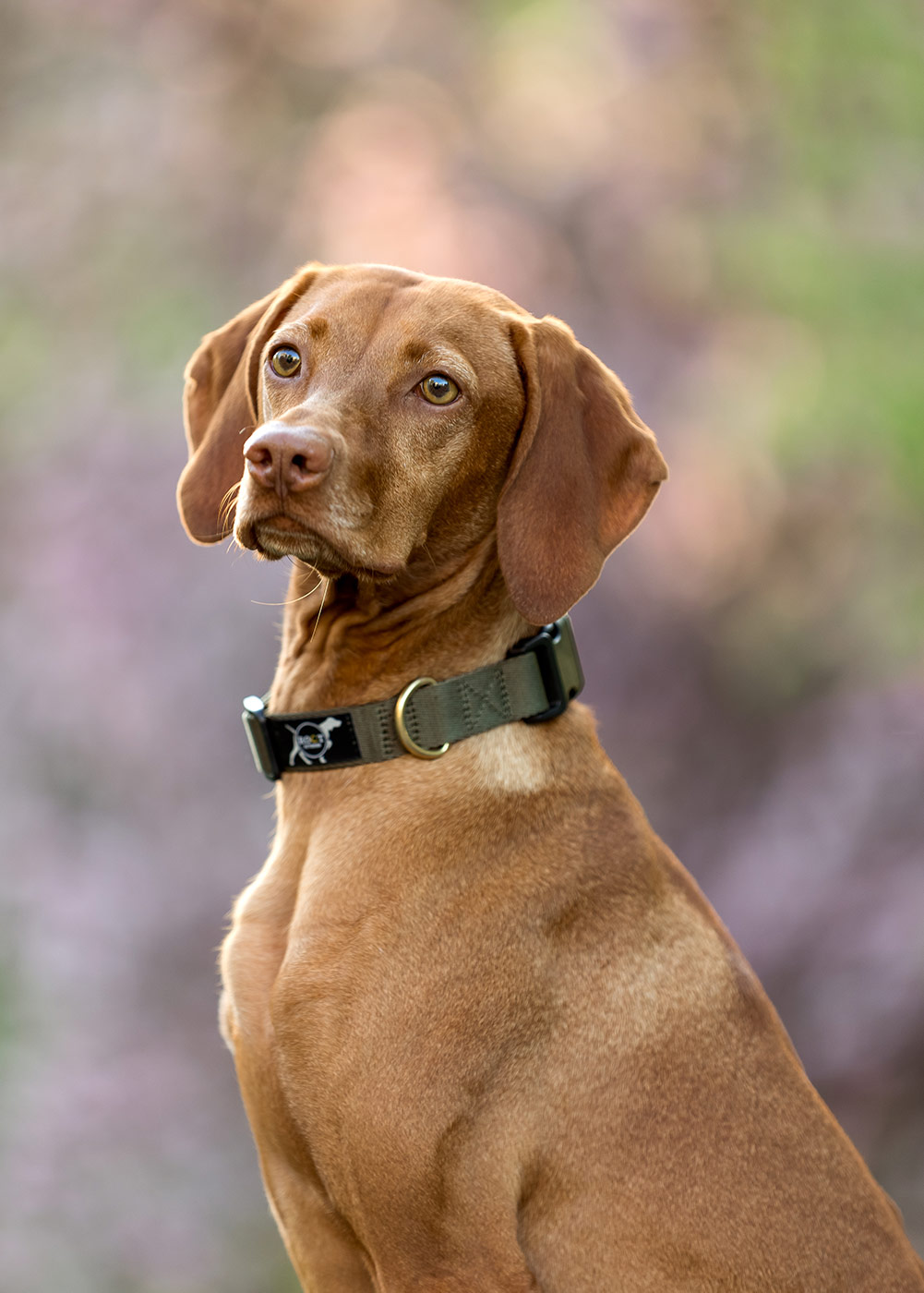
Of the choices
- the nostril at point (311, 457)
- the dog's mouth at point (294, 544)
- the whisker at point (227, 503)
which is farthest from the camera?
the whisker at point (227, 503)

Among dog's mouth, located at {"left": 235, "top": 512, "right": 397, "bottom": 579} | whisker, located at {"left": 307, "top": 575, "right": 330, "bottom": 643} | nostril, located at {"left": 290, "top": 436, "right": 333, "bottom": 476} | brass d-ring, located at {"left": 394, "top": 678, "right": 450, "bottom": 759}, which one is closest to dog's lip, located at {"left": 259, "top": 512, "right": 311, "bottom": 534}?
dog's mouth, located at {"left": 235, "top": 512, "right": 397, "bottom": 579}

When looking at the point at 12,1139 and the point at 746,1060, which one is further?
the point at 12,1139

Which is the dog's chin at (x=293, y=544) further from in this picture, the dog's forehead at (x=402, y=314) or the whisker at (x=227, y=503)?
the dog's forehead at (x=402, y=314)

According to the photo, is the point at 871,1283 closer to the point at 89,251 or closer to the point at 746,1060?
the point at 746,1060

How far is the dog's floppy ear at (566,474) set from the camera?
329 cm

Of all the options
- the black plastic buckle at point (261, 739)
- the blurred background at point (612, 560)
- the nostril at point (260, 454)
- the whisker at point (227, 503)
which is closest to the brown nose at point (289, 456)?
the nostril at point (260, 454)

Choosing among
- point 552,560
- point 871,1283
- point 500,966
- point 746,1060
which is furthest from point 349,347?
point 871,1283

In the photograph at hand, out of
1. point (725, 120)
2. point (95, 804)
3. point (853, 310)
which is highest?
point (725, 120)

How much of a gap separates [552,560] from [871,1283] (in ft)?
5.55

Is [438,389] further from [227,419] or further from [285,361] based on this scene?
[227,419]

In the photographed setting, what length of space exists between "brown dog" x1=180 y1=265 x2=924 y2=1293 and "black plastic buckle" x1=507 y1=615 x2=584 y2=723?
5 cm

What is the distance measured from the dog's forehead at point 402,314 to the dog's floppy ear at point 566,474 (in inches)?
3.8

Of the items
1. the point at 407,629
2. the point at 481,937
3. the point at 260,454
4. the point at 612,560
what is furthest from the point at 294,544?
the point at 612,560

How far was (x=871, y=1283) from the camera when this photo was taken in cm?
316
